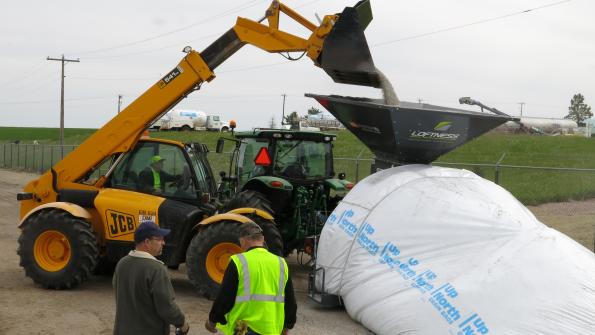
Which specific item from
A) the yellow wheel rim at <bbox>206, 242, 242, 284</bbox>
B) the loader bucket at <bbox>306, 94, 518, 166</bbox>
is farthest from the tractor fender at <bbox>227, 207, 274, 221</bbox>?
the loader bucket at <bbox>306, 94, 518, 166</bbox>

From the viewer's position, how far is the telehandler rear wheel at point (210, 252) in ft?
28.1

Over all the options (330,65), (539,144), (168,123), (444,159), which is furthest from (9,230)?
(168,123)

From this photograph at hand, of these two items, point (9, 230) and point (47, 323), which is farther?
point (9, 230)

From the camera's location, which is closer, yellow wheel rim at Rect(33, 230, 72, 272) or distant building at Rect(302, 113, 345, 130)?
yellow wheel rim at Rect(33, 230, 72, 272)

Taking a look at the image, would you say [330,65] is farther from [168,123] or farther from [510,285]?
[168,123]

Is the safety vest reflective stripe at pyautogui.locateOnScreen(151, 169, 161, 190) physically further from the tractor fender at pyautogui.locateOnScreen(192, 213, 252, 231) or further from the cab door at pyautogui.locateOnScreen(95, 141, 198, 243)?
the tractor fender at pyautogui.locateOnScreen(192, 213, 252, 231)

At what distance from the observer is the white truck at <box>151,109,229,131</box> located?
54000 mm

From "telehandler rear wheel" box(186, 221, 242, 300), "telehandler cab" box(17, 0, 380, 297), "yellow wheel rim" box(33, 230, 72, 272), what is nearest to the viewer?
"telehandler rear wheel" box(186, 221, 242, 300)

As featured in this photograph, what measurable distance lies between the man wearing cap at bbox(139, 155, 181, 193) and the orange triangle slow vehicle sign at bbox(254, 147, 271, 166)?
2.02 meters

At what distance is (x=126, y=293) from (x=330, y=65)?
5276 mm

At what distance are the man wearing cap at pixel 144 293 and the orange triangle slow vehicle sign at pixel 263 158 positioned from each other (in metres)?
6.37

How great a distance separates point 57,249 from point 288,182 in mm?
3430

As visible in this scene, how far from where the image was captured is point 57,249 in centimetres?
916

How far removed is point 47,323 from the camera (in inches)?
296
